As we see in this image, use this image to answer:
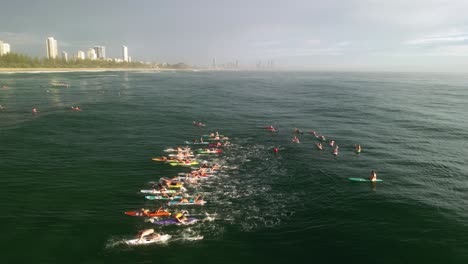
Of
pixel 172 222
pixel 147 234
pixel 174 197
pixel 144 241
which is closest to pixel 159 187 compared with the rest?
pixel 174 197

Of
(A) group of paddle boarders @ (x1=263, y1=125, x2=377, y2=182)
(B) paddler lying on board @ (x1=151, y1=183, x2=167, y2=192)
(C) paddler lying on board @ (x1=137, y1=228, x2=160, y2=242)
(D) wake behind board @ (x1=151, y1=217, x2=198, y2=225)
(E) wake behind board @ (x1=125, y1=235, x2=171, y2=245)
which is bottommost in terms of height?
(E) wake behind board @ (x1=125, y1=235, x2=171, y2=245)

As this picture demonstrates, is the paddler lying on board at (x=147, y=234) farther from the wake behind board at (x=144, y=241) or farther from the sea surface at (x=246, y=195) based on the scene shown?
the sea surface at (x=246, y=195)

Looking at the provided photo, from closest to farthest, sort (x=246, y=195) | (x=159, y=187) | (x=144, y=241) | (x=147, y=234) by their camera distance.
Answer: (x=144, y=241), (x=147, y=234), (x=246, y=195), (x=159, y=187)

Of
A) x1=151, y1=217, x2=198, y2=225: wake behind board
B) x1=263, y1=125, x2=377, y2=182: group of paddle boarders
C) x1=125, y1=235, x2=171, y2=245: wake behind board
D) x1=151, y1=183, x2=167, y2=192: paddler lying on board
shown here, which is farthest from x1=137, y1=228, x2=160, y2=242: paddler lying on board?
x1=263, y1=125, x2=377, y2=182: group of paddle boarders

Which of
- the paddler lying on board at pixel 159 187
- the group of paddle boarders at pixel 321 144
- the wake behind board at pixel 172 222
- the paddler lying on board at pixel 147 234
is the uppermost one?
the group of paddle boarders at pixel 321 144

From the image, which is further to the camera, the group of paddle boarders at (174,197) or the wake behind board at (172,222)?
the wake behind board at (172,222)

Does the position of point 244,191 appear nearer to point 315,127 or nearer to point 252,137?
point 252,137

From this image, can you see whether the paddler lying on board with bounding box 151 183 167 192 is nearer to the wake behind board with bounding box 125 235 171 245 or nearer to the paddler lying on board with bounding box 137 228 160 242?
the paddler lying on board with bounding box 137 228 160 242

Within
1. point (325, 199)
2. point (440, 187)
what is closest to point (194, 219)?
point (325, 199)

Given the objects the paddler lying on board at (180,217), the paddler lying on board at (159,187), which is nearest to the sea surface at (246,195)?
the paddler lying on board at (180,217)

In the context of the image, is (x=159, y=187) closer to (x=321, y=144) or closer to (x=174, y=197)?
(x=174, y=197)

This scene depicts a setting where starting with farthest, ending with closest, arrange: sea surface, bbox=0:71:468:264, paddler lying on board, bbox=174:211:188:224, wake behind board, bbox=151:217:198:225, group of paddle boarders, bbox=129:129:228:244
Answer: paddler lying on board, bbox=174:211:188:224 < wake behind board, bbox=151:217:198:225 < group of paddle boarders, bbox=129:129:228:244 < sea surface, bbox=0:71:468:264
